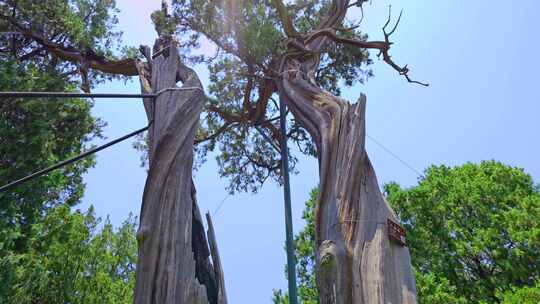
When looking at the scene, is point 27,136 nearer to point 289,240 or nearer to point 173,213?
point 289,240

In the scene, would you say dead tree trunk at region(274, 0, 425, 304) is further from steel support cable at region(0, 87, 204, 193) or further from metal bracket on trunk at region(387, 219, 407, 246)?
steel support cable at region(0, 87, 204, 193)

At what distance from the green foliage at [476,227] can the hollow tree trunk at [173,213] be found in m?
10.3

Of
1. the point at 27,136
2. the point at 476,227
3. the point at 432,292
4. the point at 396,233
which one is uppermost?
the point at 476,227

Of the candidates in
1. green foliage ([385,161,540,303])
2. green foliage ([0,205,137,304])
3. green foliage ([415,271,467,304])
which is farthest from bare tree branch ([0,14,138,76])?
green foliage ([385,161,540,303])

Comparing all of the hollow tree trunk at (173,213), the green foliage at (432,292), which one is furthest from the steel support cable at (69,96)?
the green foliage at (432,292)

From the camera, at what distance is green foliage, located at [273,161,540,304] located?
11258 millimetres

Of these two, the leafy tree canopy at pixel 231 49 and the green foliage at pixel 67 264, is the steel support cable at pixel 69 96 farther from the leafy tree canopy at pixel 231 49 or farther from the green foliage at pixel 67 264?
the green foliage at pixel 67 264

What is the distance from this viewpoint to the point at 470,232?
42.0ft

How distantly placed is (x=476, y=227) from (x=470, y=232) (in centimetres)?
27

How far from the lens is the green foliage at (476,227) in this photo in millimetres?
11320

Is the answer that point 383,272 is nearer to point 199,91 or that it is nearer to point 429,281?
point 199,91

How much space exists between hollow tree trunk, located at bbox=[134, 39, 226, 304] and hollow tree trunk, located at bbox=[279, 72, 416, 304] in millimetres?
698

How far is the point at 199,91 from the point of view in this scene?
106 inches

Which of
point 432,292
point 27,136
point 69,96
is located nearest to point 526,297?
point 432,292
